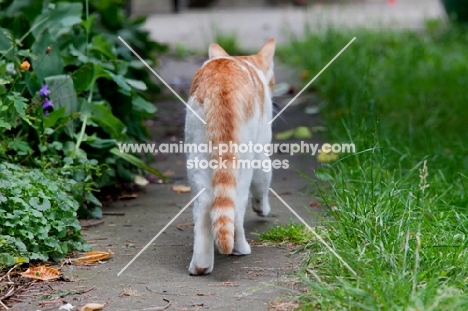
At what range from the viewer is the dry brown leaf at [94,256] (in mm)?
3633

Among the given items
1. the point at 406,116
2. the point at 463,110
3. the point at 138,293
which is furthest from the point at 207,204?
the point at 463,110

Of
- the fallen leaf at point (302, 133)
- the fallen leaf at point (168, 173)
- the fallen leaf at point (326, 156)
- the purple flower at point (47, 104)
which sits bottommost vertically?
the fallen leaf at point (168, 173)

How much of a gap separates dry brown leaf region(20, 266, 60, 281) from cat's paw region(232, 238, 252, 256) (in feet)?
2.85

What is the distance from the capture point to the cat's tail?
326 cm


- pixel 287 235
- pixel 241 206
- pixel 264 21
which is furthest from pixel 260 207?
pixel 264 21

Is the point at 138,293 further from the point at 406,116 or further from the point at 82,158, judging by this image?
the point at 406,116

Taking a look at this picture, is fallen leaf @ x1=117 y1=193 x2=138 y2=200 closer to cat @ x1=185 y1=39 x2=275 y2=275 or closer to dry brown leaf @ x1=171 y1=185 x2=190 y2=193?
dry brown leaf @ x1=171 y1=185 x2=190 y2=193

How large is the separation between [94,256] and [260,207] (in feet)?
3.58

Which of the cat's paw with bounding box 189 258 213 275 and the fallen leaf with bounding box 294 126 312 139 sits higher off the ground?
the fallen leaf with bounding box 294 126 312 139

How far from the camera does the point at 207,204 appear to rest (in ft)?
11.3

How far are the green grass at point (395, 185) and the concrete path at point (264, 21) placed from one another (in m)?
1.87

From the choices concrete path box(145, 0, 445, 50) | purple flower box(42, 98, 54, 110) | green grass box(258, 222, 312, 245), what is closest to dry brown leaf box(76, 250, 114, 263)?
green grass box(258, 222, 312, 245)

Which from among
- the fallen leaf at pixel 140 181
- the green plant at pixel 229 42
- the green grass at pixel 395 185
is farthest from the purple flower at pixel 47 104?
the green plant at pixel 229 42

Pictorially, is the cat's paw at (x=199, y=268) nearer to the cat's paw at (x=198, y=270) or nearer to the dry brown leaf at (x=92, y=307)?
the cat's paw at (x=198, y=270)
